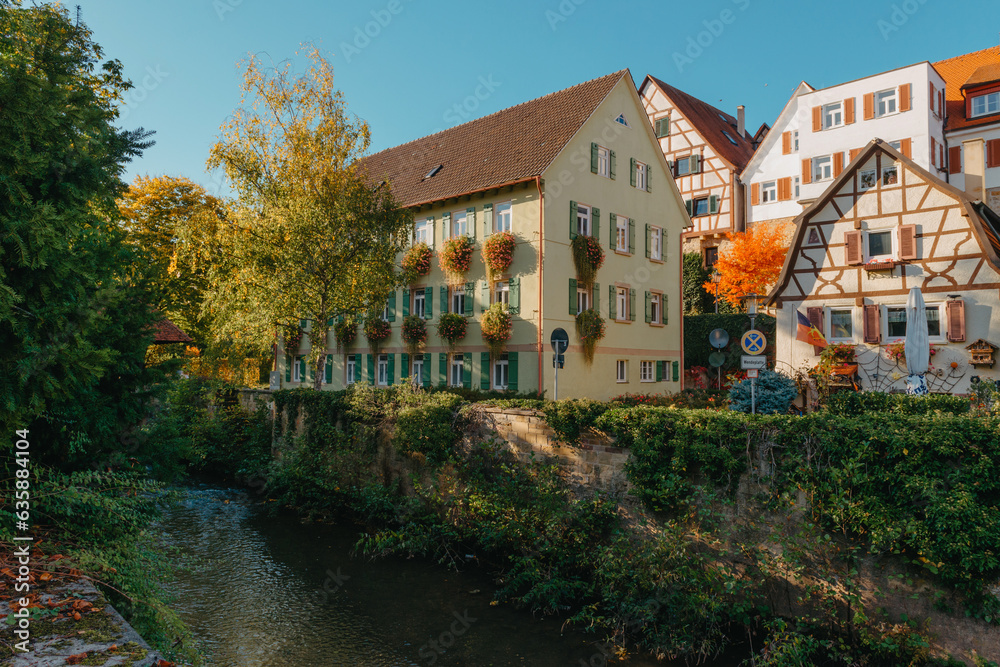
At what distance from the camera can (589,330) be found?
2020cm

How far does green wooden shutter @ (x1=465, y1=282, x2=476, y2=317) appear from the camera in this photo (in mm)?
21109

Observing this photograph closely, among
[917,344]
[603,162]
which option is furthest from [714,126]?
[917,344]

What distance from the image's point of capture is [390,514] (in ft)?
47.2

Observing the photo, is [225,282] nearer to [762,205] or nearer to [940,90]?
[762,205]

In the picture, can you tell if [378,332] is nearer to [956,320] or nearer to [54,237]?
[956,320]

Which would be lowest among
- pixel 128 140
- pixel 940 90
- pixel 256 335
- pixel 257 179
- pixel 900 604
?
pixel 900 604

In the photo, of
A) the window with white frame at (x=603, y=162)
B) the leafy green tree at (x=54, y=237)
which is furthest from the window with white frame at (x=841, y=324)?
the leafy green tree at (x=54, y=237)

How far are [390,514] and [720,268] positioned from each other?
72.8ft

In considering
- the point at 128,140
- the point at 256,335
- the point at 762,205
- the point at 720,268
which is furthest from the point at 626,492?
the point at 762,205

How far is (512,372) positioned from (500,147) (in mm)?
7992

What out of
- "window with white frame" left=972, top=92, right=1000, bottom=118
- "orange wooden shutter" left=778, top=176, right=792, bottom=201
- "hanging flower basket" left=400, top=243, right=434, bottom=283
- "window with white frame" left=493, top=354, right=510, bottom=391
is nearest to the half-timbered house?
"window with white frame" left=493, top=354, right=510, bottom=391

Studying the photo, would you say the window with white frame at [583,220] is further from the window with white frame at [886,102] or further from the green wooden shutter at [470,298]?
the window with white frame at [886,102]

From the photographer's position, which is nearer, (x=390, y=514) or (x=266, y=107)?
(x=390, y=514)

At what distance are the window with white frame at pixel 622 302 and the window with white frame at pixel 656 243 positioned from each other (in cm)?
216
